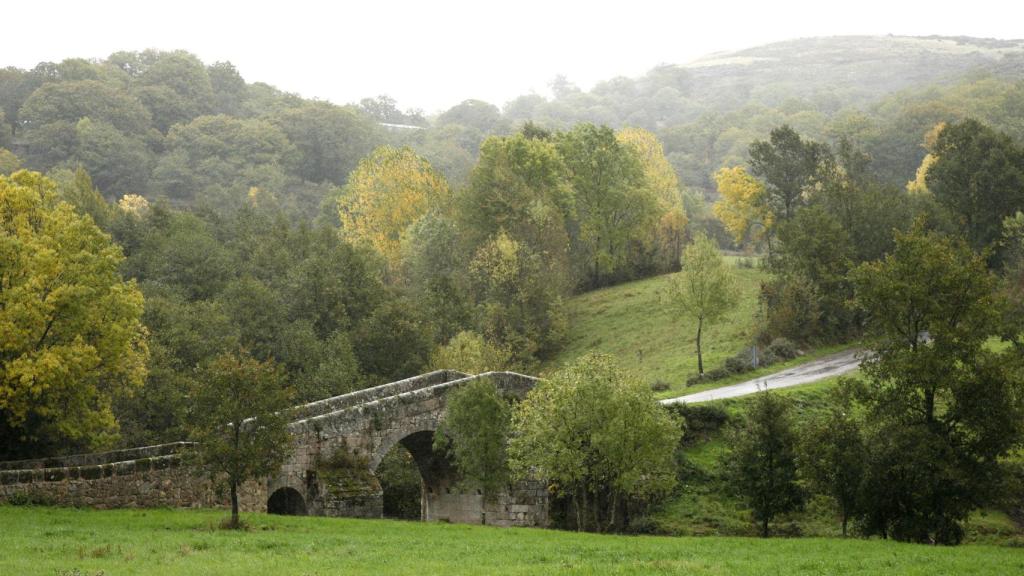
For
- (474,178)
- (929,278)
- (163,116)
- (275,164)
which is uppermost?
(163,116)

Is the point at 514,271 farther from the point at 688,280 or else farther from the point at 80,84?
the point at 80,84

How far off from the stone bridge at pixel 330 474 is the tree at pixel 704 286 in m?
18.1

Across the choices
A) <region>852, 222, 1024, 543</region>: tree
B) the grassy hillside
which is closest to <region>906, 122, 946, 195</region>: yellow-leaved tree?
the grassy hillside

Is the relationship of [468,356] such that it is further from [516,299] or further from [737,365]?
[737,365]

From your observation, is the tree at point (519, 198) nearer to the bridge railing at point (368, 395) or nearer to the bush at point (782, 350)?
the bush at point (782, 350)

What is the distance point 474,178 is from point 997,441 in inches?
1843

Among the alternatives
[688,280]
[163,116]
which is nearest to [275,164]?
[163,116]

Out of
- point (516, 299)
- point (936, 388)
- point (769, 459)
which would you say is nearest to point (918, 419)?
point (936, 388)

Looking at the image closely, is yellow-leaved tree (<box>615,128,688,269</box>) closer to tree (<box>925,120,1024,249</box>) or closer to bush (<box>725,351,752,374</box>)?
tree (<box>925,120,1024,249</box>)

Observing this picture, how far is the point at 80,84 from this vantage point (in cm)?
11706

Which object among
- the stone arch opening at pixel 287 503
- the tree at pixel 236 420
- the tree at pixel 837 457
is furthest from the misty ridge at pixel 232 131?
the tree at pixel 236 420

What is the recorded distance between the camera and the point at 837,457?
2823 cm

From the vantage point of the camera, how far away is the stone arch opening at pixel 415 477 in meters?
37.0

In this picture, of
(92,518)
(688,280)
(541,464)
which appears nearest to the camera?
(92,518)
